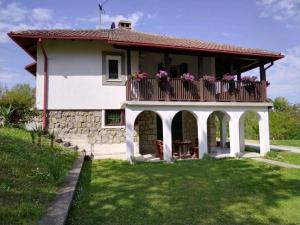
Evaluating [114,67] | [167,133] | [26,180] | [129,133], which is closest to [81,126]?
[129,133]

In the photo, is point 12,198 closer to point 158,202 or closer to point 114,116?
point 158,202

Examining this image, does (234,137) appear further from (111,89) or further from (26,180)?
(26,180)

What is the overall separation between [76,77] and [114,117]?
2.64 metres

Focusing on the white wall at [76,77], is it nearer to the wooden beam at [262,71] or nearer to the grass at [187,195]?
the grass at [187,195]

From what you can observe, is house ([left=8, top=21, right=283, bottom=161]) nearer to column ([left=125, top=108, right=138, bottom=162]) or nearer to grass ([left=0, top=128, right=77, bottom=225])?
column ([left=125, top=108, right=138, bottom=162])

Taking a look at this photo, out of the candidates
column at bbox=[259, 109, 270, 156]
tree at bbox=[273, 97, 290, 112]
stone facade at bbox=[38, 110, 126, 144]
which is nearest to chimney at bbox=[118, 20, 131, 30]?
stone facade at bbox=[38, 110, 126, 144]

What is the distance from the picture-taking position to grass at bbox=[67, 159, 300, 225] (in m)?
5.43

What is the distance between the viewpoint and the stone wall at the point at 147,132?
15.0 metres

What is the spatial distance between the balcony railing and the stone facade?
251cm

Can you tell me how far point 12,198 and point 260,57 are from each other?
13210 millimetres

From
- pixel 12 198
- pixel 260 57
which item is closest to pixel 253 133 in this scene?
pixel 260 57

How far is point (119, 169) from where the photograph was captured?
10602 millimetres

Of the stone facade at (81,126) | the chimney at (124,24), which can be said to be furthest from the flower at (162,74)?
the chimney at (124,24)

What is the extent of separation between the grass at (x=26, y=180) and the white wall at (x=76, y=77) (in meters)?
4.29
